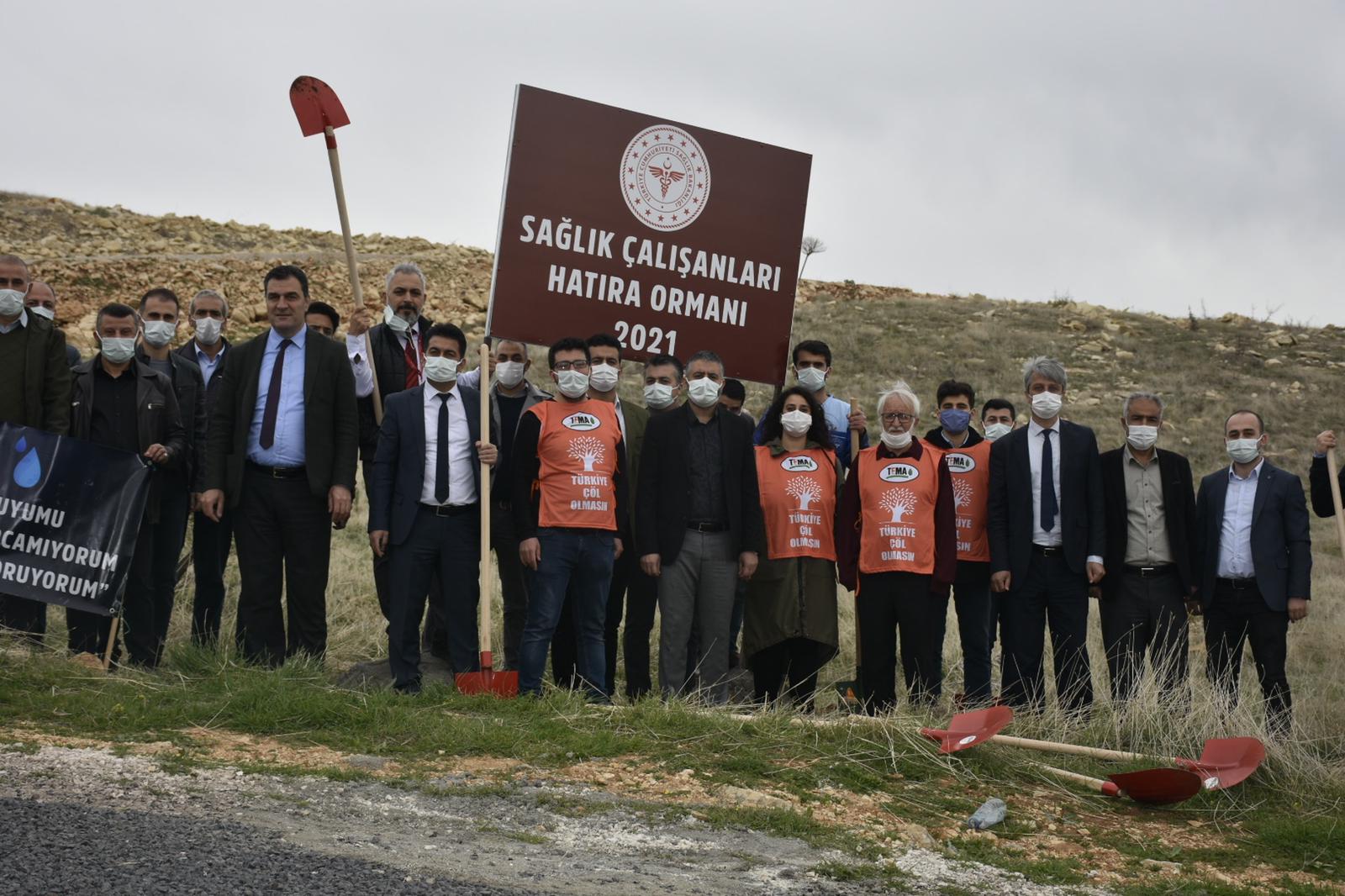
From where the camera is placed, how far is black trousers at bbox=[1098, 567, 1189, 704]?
7484 mm

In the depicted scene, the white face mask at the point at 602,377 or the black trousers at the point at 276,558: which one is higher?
the white face mask at the point at 602,377

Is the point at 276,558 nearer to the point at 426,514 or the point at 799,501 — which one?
the point at 426,514

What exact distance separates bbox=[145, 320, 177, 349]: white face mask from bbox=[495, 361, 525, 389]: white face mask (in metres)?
1.88

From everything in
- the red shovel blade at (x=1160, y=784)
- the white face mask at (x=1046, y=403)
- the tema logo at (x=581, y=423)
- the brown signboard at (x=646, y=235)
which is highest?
the brown signboard at (x=646, y=235)

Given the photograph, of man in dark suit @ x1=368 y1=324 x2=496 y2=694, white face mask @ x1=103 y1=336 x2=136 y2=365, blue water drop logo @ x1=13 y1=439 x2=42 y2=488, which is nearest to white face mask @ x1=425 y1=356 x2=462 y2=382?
man in dark suit @ x1=368 y1=324 x2=496 y2=694

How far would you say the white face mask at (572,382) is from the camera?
24.2 feet

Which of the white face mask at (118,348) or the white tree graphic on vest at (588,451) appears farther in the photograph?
the white face mask at (118,348)

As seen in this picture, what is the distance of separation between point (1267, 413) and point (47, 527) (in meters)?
23.0

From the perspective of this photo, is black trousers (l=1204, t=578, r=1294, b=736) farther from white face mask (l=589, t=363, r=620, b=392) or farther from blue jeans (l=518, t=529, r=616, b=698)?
white face mask (l=589, t=363, r=620, b=392)

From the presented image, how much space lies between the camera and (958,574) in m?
7.99

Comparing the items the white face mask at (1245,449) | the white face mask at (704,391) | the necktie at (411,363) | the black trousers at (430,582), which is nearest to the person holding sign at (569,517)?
the black trousers at (430,582)

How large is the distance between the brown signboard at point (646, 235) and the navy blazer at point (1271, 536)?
292cm

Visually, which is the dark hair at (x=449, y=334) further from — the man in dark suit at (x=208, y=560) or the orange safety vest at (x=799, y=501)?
the orange safety vest at (x=799, y=501)

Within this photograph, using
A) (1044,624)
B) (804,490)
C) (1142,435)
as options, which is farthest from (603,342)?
(1142,435)
